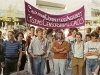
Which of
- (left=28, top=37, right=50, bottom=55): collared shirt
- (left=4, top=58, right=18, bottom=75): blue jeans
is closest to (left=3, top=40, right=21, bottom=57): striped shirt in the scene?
(left=4, top=58, right=18, bottom=75): blue jeans

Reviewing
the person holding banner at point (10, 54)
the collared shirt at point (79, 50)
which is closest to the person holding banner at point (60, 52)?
the collared shirt at point (79, 50)

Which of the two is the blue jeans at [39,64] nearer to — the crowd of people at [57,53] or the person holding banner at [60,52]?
the crowd of people at [57,53]

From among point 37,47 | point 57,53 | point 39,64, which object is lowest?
point 39,64

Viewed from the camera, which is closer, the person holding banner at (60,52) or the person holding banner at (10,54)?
the person holding banner at (10,54)

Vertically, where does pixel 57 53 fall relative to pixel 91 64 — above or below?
above

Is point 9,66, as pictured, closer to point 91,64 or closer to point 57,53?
point 57,53

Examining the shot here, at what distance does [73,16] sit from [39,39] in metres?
1.71

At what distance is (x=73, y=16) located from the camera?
Result: 8.27 meters

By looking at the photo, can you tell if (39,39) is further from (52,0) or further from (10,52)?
(52,0)

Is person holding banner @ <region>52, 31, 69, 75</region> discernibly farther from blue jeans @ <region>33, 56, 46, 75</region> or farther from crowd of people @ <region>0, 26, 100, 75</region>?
blue jeans @ <region>33, 56, 46, 75</region>

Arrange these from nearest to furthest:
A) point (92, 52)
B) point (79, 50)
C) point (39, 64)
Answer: point (92, 52) → point (79, 50) → point (39, 64)

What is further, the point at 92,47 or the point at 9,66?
the point at 9,66

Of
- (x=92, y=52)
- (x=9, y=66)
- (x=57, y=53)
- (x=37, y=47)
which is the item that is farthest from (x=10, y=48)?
(x=92, y=52)

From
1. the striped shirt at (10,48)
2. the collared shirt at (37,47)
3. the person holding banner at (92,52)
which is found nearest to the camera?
the person holding banner at (92,52)
